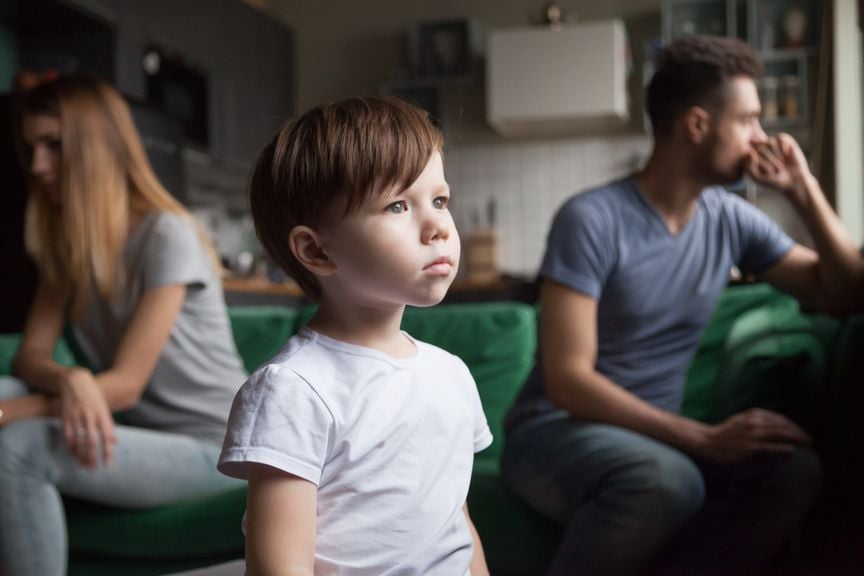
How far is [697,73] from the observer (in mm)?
1756

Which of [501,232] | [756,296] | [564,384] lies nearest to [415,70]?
[501,232]

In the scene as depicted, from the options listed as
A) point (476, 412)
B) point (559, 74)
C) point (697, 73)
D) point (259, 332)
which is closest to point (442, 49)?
point (559, 74)

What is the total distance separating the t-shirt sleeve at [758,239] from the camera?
179 centimetres

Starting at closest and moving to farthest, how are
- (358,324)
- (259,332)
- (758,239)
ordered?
(358,324) < (758,239) < (259,332)

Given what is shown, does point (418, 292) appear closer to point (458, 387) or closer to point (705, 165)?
point (458, 387)

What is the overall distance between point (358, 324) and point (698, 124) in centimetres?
104

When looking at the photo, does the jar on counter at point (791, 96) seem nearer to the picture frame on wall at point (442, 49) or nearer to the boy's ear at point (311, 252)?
the picture frame on wall at point (442, 49)

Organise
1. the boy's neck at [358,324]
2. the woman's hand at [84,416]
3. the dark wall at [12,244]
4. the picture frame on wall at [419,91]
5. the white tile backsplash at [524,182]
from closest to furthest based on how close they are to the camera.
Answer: the boy's neck at [358,324]
the woman's hand at [84,416]
the dark wall at [12,244]
the white tile backsplash at [524,182]
the picture frame on wall at [419,91]

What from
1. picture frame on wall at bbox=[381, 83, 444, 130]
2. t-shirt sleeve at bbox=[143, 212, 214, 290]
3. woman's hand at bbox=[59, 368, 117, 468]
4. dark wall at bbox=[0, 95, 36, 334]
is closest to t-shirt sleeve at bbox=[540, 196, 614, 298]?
t-shirt sleeve at bbox=[143, 212, 214, 290]

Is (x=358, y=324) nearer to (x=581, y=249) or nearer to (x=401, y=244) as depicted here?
(x=401, y=244)

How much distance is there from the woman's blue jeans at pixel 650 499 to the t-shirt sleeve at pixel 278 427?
743 mm

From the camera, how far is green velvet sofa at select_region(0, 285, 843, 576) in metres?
1.64

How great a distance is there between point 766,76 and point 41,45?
3623 mm

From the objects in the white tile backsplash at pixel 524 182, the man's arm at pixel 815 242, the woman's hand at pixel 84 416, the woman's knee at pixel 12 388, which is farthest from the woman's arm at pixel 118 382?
the white tile backsplash at pixel 524 182
